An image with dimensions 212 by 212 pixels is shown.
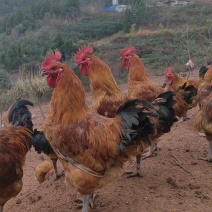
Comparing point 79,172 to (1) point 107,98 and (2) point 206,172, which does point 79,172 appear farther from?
(2) point 206,172

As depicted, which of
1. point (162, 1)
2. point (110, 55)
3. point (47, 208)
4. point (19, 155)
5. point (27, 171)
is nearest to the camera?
point (19, 155)

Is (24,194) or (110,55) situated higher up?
(24,194)

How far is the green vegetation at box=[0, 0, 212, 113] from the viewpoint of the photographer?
18953mm

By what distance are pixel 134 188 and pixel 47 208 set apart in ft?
3.98

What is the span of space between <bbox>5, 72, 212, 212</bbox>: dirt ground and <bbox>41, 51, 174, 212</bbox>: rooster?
1.84 feet

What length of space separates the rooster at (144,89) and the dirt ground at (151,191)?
2.88 feet

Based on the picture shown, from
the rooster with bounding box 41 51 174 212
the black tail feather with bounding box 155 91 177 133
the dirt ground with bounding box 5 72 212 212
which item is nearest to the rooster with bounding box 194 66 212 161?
the dirt ground with bounding box 5 72 212 212

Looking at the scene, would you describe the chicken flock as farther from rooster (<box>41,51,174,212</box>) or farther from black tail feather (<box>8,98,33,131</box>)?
black tail feather (<box>8,98,33,131</box>)

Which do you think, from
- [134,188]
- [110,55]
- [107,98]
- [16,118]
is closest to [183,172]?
[134,188]

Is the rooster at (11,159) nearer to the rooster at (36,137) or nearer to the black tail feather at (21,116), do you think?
the rooster at (36,137)

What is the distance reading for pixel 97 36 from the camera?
36.5 m

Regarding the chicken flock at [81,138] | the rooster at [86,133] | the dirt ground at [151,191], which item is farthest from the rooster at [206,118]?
the rooster at [86,133]

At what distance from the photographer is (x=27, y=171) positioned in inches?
241

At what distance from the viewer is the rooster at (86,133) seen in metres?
3.45
